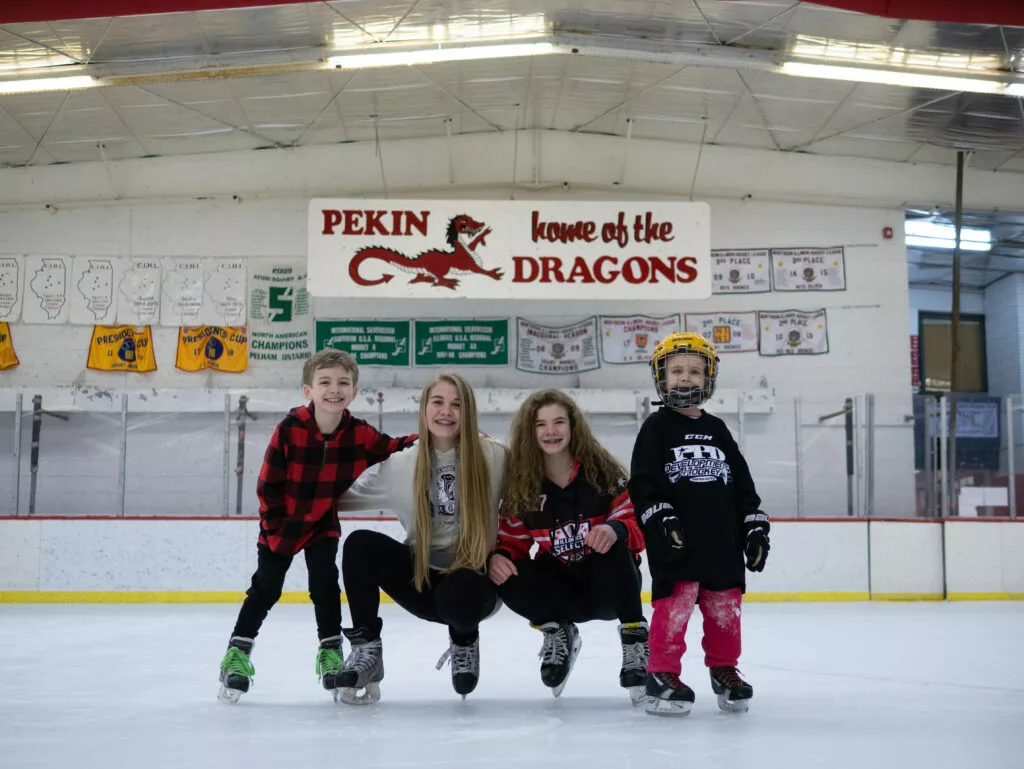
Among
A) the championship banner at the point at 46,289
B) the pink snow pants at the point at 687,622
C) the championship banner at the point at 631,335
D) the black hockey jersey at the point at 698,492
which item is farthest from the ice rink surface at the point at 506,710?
Answer: the championship banner at the point at 46,289

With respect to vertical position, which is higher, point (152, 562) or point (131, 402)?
point (131, 402)

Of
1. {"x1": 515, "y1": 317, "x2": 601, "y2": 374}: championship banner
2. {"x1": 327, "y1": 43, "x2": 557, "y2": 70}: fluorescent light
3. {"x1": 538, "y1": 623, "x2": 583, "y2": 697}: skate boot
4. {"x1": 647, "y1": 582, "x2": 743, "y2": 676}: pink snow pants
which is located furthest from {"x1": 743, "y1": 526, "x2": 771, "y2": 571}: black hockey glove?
{"x1": 515, "y1": 317, "x2": 601, "y2": 374}: championship banner

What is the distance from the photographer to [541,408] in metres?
2.89

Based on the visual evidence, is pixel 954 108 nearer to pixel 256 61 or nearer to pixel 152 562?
pixel 256 61

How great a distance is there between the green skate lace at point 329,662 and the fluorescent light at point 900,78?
555 centimetres

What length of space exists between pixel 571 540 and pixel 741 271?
7.33 meters

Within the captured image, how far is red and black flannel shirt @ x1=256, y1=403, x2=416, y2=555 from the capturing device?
2.81m

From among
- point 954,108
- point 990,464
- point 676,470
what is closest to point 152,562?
point 676,470

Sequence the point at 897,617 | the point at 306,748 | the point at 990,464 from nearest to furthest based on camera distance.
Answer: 1. the point at 306,748
2. the point at 897,617
3. the point at 990,464

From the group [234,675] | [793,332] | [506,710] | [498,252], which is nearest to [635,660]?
[506,710]

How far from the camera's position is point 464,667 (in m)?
2.76

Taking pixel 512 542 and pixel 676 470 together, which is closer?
pixel 676 470

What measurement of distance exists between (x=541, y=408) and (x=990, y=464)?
6160mm

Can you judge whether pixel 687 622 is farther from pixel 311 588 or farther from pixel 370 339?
pixel 370 339
